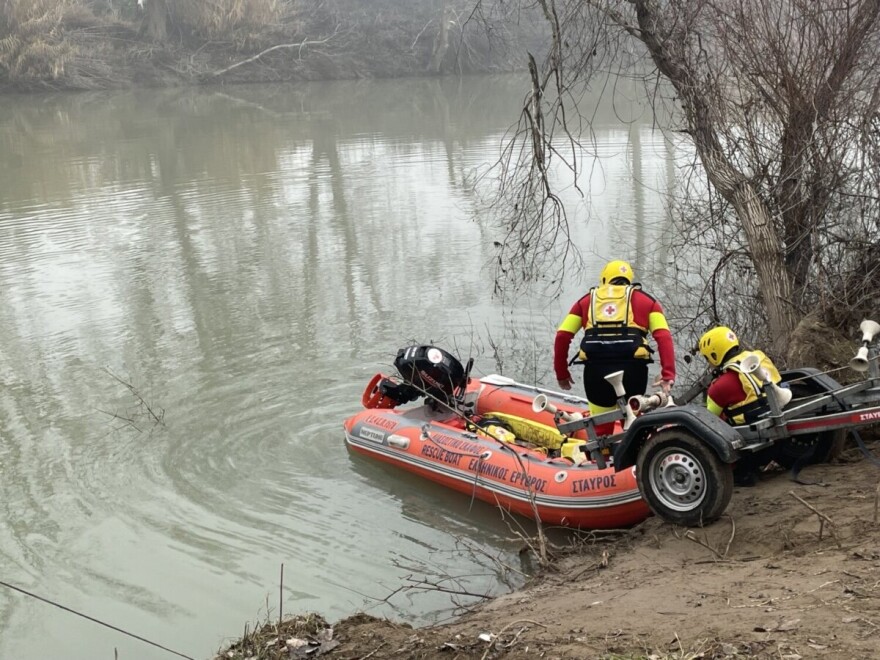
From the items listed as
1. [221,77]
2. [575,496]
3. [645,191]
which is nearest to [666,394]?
[575,496]

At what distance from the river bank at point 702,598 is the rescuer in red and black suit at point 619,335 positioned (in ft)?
3.22

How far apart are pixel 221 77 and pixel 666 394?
39112mm

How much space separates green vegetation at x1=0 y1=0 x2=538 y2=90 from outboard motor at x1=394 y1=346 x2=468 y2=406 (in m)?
32.7

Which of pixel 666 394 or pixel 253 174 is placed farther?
pixel 253 174

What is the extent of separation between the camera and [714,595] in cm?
454

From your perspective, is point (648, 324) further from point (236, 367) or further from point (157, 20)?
point (157, 20)

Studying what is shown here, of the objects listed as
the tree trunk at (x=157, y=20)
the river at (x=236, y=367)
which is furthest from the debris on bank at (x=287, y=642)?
the tree trunk at (x=157, y=20)

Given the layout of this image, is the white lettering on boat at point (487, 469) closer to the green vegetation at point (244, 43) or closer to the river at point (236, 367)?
the river at point (236, 367)

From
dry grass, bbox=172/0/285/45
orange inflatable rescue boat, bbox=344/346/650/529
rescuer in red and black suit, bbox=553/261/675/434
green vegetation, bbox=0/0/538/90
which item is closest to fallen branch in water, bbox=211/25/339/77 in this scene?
green vegetation, bbox=0/0/538/90

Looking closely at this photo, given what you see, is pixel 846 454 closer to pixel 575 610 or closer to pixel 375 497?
pixel 575 610

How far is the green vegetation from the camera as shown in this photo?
4041 cm

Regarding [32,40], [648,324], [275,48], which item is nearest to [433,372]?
[648,324]

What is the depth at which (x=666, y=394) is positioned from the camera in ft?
20.2

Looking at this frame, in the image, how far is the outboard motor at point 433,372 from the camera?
8180 millimetres
